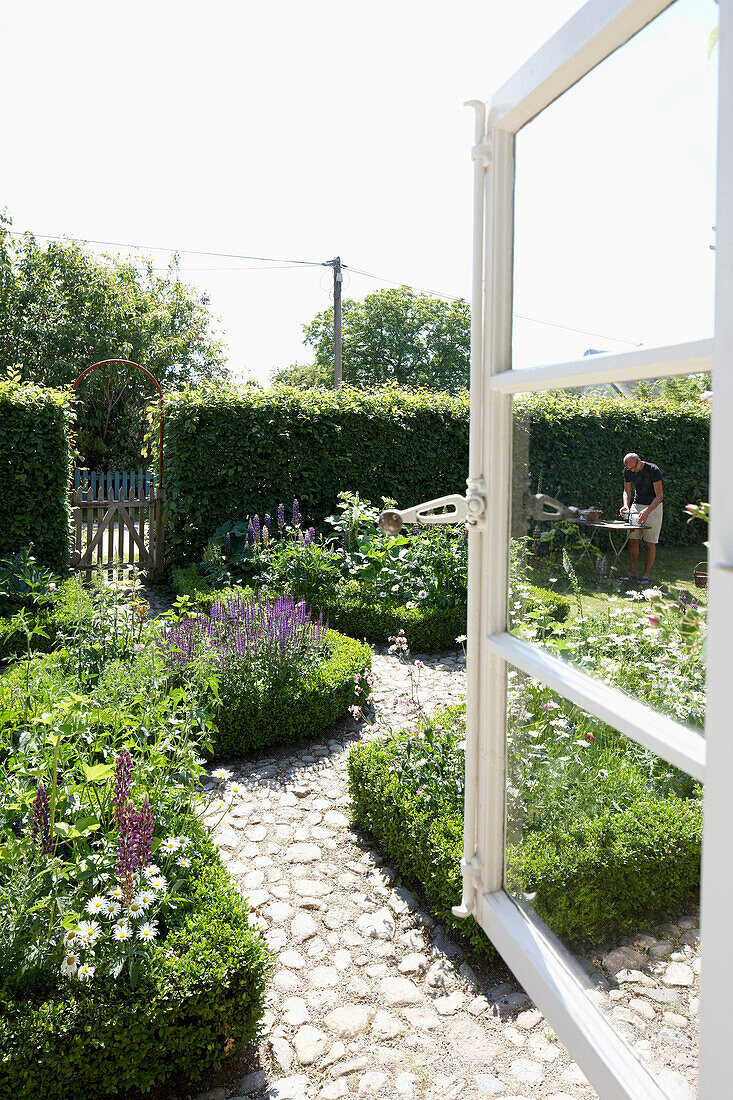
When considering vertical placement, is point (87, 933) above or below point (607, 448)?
below

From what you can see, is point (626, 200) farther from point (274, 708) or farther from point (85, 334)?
point (85, 334)

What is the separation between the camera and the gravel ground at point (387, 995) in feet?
3.35

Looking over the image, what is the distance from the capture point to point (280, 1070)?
6.79ft

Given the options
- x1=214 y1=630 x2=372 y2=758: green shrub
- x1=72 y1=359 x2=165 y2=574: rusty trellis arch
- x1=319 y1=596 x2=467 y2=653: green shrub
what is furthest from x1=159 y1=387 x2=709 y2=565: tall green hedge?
x1=214 y1=630 x2=372 y2=758: green shrub

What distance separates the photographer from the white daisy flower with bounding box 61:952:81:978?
1.85m

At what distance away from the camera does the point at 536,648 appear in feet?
4.37

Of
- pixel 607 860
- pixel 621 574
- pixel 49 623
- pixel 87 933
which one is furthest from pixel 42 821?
pixel 49 623

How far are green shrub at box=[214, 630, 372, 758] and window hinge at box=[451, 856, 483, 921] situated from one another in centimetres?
247

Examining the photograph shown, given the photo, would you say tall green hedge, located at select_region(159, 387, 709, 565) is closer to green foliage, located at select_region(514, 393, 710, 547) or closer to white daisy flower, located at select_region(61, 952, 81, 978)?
white daisy flower, located at select_region(61, 952, 81, 978)

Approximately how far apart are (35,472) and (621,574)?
6.68m

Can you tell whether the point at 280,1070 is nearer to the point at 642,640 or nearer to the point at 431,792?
the point at 431,792

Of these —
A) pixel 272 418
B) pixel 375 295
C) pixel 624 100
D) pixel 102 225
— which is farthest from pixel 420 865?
pixel 375 295

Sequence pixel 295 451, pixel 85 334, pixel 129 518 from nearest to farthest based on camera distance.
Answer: pixel 129 518
pixel 295 451
pixel 85 334

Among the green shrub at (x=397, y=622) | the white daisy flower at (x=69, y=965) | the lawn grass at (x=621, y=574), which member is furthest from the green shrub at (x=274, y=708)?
the lawn grass at (x=621, y=574)
